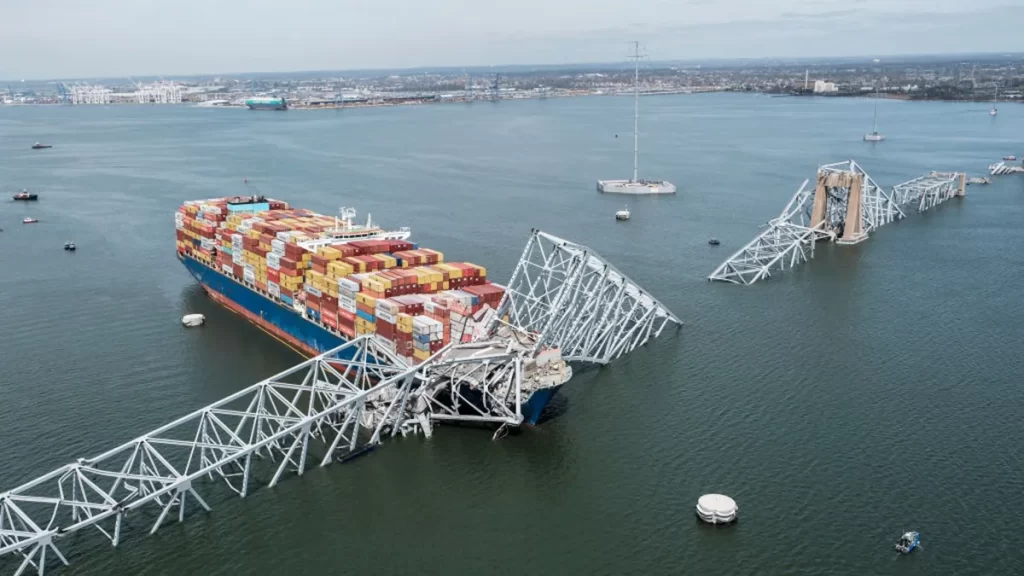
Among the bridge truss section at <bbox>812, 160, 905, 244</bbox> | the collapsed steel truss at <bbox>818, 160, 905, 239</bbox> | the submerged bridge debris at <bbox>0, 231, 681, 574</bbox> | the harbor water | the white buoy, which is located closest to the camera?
the harbor water

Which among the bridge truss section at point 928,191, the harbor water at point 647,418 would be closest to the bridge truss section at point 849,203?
the harbor water at point 647,418

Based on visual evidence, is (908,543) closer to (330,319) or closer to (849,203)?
(330,319)

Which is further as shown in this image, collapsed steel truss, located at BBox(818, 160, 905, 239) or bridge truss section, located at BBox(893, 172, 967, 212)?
bridge truss section, located at BBox(893, 172, 967, 212)

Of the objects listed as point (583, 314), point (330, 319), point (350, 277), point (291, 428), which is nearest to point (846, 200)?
point (583, 314)

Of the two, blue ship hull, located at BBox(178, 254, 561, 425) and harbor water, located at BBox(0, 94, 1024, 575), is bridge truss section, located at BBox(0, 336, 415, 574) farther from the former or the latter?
A: blue ship hull, located at BBox(178, 254, 561, 425)

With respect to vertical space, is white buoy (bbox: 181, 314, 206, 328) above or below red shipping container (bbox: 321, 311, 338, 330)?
below

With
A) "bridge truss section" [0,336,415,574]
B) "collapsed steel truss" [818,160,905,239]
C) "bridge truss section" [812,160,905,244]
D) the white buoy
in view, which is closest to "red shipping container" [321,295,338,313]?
"bridge truss section" [0,336,415,574]
